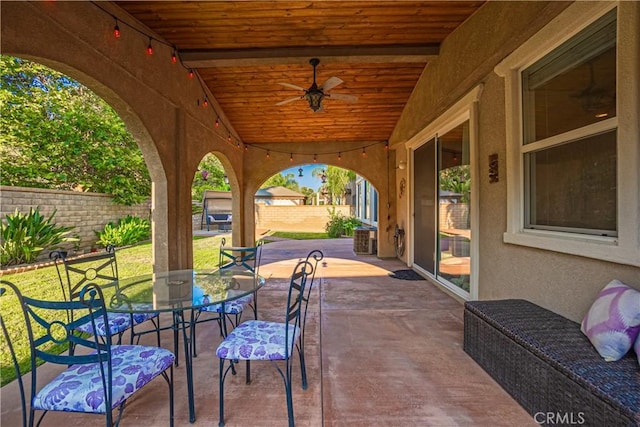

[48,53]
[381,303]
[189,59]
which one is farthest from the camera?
[189,59]

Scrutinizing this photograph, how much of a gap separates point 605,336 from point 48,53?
4.08m

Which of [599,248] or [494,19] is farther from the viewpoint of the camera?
[494,19]

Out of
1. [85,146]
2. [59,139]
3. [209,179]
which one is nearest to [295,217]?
[209,179]

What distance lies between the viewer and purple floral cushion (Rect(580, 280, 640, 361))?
1499mm

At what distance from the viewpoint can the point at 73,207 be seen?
258 inches

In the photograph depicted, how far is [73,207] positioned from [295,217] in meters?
9.64

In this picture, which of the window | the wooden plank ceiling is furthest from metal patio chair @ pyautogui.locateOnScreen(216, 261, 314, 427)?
the wooden plank ceiling

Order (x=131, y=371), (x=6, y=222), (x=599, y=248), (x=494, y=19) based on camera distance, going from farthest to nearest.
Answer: (x=6, y=222) < (x=494, y=19) < (x=599, y=248) < (x=131, y=371)

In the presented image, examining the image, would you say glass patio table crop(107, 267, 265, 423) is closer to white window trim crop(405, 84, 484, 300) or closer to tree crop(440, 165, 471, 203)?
white window trim crop(405, 84, 484, 300)

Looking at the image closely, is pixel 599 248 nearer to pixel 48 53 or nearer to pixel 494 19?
pixel 494 19

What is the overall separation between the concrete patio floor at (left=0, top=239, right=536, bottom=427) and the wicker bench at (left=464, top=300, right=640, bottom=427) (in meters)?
0.15

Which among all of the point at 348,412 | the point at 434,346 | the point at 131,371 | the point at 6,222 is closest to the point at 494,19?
the point at 434,346

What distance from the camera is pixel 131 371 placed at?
152cm

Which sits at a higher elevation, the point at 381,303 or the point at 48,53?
the point at 48,53
